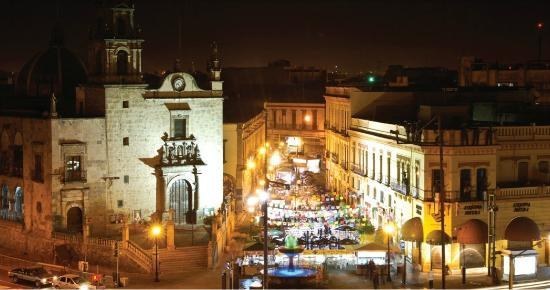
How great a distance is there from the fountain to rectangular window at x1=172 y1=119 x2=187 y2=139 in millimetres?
16565

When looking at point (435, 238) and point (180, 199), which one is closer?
point (435, 238)

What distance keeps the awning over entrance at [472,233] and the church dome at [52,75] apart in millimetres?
30761

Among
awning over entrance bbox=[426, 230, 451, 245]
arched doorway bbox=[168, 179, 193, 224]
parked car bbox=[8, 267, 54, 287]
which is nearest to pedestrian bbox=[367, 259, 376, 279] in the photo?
awning over entrance bbox=[426, 230, 451, 245]

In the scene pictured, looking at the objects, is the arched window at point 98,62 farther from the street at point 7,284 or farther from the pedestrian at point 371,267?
the pedestrian at point 371,267

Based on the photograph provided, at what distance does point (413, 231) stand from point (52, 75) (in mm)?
31108

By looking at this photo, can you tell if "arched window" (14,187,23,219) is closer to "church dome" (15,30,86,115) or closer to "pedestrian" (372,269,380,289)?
"church dome" (15,30,86,115)

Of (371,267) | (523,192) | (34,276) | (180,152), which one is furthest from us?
(180,152)

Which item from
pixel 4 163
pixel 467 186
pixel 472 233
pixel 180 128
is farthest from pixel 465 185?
pixel 4 163

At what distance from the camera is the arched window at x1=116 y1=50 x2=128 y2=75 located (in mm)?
56688

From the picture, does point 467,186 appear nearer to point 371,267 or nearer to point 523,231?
point 523,231

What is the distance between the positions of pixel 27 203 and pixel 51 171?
3742 mm

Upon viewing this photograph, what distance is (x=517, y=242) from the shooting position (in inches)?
1935

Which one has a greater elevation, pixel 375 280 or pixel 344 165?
pixel 344 165

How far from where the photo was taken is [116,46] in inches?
2226
